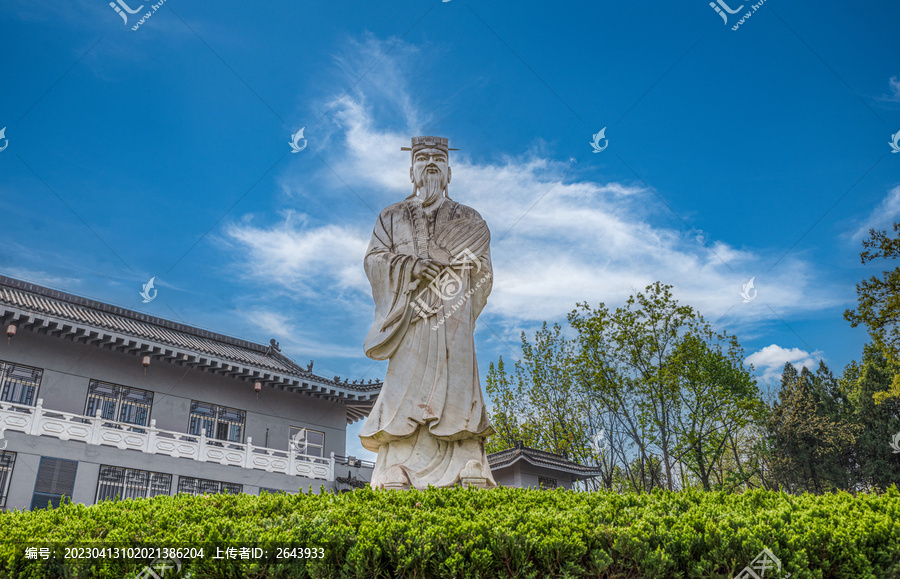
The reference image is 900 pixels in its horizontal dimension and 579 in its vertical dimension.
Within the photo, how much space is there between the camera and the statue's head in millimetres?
8234

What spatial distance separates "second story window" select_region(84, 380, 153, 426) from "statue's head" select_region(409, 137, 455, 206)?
14.6 meters

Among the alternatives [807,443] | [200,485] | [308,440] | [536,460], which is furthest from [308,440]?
[807,443]

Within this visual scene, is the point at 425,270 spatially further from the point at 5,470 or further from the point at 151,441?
the point at 5,470

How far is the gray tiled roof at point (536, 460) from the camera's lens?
19.3m

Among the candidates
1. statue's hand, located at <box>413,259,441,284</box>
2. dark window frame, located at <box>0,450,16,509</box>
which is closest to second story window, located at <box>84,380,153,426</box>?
dark window frame, located at <box>0,450,16,509</box>

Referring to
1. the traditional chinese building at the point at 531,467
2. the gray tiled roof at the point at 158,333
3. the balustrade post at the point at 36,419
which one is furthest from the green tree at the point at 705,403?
the balustrade post at the point at 36,419

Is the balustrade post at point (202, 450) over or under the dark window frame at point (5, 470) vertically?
over

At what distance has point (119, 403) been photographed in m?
19.8

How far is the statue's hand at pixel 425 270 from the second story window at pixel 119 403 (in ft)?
49.0

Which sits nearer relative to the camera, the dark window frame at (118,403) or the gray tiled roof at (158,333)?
the gray tiled roof at (158,333)

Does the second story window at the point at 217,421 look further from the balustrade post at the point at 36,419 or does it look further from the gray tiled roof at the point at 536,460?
the gray tiled roof at the point at 536,460

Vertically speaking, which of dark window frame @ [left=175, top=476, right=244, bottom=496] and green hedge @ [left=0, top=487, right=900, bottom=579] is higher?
dark window frame @ [left=175, top=476, right=244, bottom=496]

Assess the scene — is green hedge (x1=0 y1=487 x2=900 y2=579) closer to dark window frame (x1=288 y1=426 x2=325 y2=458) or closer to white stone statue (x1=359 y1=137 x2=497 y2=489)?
white stone statue (x1=359 y1=137 x2=497 y2=489)

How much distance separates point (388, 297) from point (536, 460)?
1317cm
